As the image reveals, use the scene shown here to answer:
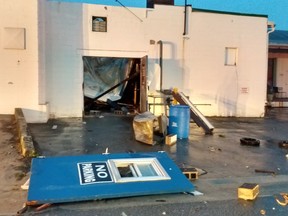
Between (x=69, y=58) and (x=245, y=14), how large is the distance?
25.3 ft

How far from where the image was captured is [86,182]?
520 cm

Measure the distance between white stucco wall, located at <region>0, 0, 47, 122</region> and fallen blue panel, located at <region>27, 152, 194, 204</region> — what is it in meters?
6.32

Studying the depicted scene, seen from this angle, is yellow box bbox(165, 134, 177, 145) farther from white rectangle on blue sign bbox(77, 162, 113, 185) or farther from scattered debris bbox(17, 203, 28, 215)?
scattered debris bbox(17, 203, 28, 215)

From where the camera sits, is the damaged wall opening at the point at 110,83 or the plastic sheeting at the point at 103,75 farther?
the plastic sheeting at the point at 103,75

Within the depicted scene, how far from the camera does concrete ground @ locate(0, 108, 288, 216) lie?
4.81m

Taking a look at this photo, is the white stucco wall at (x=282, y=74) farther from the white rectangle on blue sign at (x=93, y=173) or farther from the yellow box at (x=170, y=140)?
the white rectangle on blue sign at (x=93, y=173)

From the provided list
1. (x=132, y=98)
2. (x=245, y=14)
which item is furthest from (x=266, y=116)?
(x=132, y=98)

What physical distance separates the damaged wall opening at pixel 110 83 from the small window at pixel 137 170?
31.3 ft

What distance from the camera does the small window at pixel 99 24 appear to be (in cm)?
1381

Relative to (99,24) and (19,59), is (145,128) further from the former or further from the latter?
(99,24)

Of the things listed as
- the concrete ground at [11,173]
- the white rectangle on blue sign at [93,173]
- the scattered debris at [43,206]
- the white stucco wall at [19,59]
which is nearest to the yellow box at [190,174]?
the white rectangle on blue sign at [93,173]

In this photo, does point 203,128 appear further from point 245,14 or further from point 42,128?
point 245,14

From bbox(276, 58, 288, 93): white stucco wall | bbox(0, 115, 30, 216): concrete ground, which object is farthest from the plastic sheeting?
bbox(276, 58, 288, 93): white stucco wall

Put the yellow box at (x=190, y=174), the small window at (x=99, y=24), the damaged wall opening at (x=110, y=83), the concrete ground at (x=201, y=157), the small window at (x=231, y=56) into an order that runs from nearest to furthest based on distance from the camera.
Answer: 1. the concrete ground at (x=201, y=157)
2. the yellow box at (x=190, y=174)
3. the small window at (x=99, y=24)
4. the small window at (x=231, y=56)
5. the damaged wall opening at (x=110, y=83)
